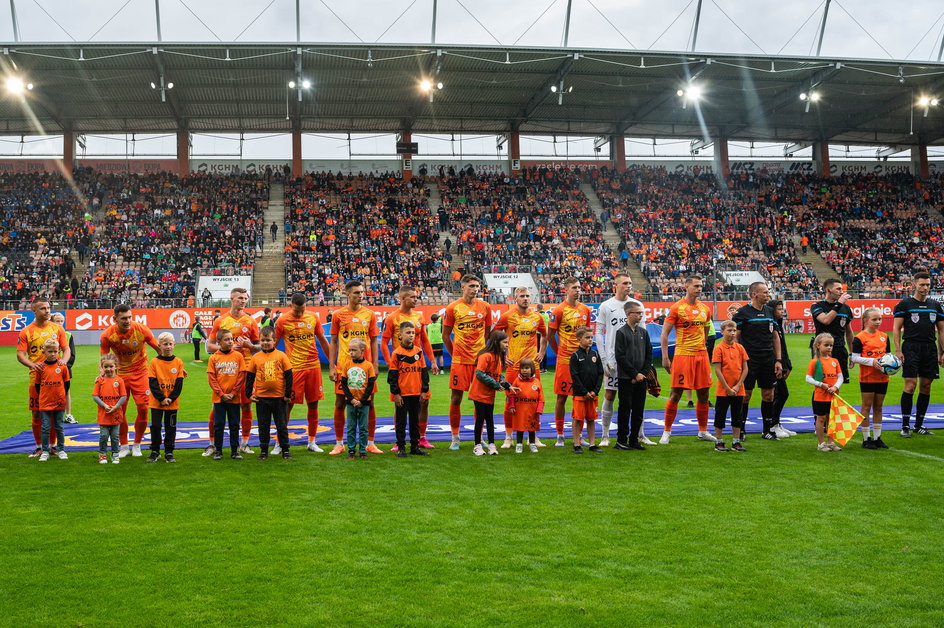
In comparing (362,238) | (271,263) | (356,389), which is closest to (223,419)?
(356,389)

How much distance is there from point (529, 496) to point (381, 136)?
127 ft

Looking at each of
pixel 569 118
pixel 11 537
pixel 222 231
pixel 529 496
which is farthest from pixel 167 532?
pixel 569 118

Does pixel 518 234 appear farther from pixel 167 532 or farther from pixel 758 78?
pixel 167 532

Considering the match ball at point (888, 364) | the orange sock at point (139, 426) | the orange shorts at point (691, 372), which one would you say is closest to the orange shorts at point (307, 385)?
the orange sock at point (139, 426)

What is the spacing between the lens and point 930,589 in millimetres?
4289

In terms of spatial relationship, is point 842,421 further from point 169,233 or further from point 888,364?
point 169,233

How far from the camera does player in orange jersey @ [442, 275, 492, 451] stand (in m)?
8.87

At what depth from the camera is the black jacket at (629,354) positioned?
8.66 metres

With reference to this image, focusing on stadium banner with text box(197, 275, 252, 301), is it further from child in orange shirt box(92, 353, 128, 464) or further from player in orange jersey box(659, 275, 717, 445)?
player in orange jersey box(659, 275, 717, 445)

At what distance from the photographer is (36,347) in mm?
8742

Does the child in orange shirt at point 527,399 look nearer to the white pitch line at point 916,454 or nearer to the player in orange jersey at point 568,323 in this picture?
the player in orange jersey at point 568,323

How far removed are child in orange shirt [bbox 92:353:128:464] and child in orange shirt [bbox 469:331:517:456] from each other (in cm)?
373

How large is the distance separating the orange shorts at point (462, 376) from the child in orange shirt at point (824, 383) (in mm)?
3791

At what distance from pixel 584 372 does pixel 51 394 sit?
18.9 ft
